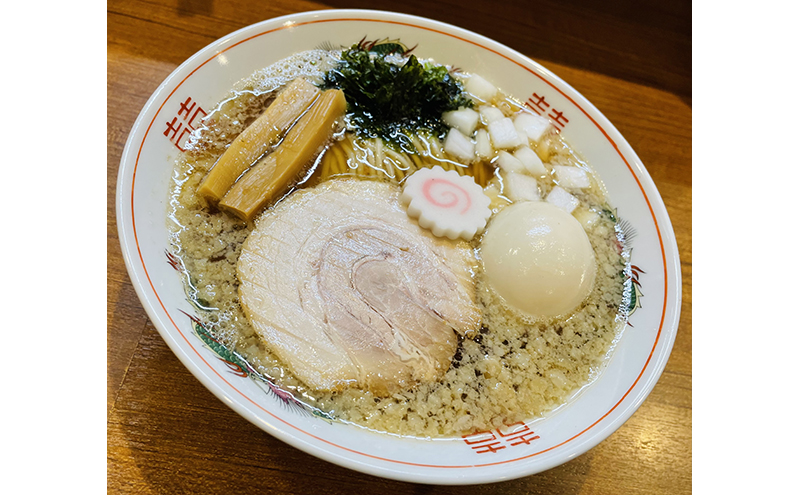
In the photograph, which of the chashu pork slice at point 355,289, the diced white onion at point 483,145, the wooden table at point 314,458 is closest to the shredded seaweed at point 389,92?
the diced white onion at point 483,145

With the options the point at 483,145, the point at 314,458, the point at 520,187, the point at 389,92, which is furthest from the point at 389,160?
the point at 314,458

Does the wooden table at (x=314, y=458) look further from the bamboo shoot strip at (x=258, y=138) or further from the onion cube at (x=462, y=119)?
the onion cube at (x=462, y=119)

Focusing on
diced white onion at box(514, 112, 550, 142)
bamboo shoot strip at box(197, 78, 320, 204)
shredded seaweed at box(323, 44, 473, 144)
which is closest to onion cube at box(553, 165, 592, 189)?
diced white onion at box(514, 112, 550, 142)

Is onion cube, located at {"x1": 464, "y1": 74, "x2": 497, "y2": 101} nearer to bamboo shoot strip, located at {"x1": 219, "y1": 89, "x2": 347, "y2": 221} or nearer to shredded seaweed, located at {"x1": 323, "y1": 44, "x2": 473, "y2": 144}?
shredded seaweed, located at {"x1": 323, "y1": 44, "x2": 473, "y2": 144}

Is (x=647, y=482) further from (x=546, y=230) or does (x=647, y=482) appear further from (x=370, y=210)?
(x=370, y=210)

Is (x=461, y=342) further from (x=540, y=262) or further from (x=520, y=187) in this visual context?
(x=520, y=187)
